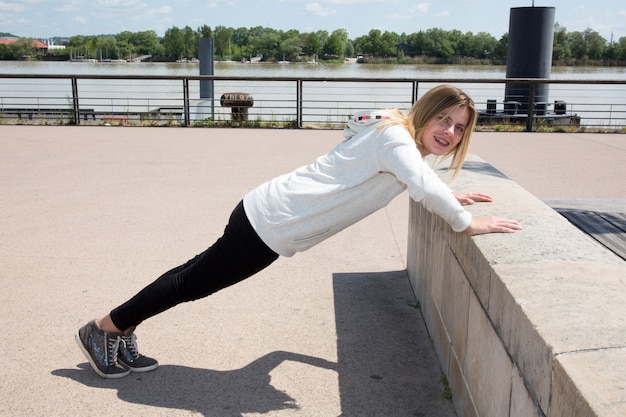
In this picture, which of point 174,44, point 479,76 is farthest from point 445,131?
point 174,44

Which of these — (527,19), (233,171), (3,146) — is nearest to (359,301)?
(233,171)

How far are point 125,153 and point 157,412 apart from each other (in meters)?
7.88

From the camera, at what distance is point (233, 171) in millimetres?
9000

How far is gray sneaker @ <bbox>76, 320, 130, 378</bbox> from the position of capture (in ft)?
11.2

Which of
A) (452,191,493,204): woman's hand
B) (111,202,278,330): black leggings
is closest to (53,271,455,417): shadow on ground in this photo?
(111,202,278,330): black leggings

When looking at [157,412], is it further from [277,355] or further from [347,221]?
[347,221]

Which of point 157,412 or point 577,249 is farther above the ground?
point 577,249

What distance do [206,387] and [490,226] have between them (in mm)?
1491

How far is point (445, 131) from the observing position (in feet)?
9.96

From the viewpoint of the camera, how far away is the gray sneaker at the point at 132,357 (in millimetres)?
3482

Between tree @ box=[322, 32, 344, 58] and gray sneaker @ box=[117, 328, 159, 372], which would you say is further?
tree @ box=[322, 32, 344, 58]

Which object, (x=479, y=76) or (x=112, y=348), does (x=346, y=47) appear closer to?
(x=479, y=76)

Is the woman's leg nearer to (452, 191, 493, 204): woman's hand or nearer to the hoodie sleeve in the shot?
the hoodie sleeve

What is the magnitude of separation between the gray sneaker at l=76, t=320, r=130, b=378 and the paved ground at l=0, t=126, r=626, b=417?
2.4 inches
